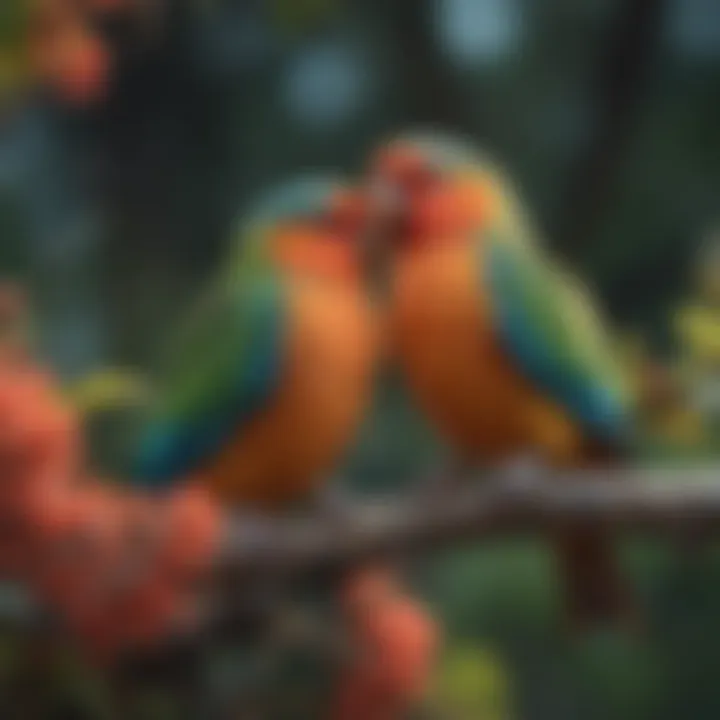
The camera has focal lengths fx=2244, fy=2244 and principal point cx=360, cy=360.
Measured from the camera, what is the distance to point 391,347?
0.97 metres

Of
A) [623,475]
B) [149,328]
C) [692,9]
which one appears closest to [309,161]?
[149,328]

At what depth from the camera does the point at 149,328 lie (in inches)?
43.5

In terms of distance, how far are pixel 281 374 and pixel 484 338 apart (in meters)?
0.09

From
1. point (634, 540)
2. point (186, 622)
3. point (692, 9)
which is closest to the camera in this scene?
point (186, 622)

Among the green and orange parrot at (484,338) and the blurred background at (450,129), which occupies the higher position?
the blurred background at (450,129)

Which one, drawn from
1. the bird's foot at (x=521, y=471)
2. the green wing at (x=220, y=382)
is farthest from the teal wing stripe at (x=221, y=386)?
the bird's foot at (x=521, y=471)

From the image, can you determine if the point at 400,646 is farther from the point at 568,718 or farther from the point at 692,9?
the point at 692,9

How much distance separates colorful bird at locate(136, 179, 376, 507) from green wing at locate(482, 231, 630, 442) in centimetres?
6

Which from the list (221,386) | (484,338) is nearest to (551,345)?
(484,338)

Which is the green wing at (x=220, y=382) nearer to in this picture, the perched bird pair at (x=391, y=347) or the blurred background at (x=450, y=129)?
the perched bird pair at (x=391, y=347)

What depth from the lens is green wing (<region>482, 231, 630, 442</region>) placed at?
95cm

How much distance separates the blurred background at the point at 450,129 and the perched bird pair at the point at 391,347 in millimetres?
93

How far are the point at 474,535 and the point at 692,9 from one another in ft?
1.57

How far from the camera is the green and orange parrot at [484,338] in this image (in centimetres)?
95
